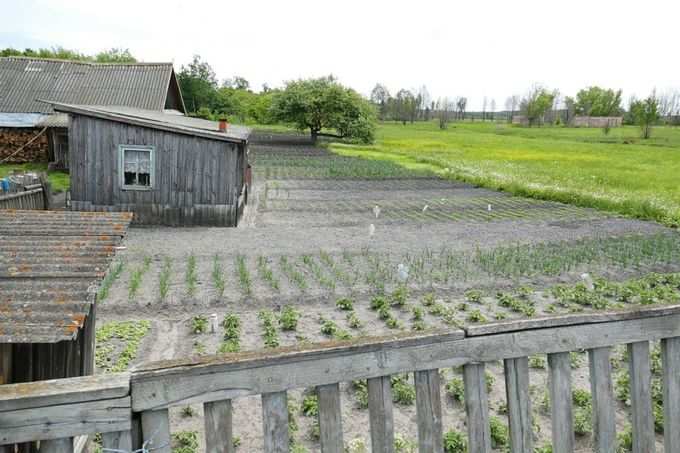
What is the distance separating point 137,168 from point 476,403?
653 inches

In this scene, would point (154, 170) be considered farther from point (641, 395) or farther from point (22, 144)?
point (22, 144)

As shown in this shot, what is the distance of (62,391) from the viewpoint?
1.84m

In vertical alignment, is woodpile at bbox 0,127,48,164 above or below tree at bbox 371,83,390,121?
below

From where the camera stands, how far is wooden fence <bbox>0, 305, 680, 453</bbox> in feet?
6.13

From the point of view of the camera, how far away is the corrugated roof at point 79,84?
1226 inches

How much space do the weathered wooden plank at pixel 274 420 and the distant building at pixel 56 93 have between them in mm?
27856

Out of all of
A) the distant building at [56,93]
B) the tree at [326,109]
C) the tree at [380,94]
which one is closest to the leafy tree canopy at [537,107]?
the tree at [380,94]

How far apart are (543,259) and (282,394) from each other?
12288 millimetres

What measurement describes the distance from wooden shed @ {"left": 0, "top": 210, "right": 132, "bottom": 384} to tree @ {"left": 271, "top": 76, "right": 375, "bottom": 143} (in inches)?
2017

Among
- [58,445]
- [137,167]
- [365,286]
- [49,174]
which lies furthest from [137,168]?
[58,445]

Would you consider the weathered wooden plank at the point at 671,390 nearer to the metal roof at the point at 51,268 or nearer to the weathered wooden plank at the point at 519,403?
the weathered wooden plank at the point at 519,403

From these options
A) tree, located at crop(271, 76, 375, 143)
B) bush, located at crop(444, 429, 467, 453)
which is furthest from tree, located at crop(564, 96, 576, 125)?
bush, located at crop(444, 429, 467, 453)

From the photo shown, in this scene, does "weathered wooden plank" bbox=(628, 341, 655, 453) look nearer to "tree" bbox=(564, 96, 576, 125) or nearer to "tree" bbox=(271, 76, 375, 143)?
"tree" bbox=(271, 76, 375, 143)

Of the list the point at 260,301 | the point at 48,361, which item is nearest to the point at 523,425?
the point at 48,361
